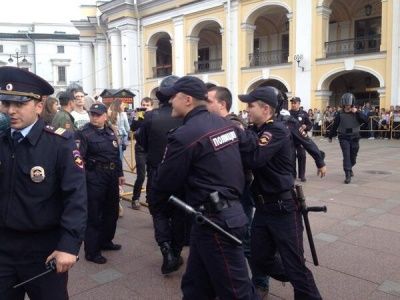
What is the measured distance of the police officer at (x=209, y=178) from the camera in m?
2.53

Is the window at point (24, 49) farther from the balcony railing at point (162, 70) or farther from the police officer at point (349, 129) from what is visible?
the police officer at point (349, 129)

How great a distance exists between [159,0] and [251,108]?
28.9 metres

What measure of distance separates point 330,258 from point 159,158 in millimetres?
2199

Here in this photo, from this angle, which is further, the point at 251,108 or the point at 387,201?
the point at 387,201

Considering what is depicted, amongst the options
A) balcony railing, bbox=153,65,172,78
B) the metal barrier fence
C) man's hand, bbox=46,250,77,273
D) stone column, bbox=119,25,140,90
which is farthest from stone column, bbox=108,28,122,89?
man's hand, bbox=46,250,77,273

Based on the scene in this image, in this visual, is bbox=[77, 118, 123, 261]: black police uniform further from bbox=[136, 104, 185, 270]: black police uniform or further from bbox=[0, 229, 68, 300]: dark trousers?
bbox=[0, 229, 68, 300]: dark trousers

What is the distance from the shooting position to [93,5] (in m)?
39.8

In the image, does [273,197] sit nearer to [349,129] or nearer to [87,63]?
[349,129]

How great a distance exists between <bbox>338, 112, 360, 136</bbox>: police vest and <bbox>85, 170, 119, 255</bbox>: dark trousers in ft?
20.0

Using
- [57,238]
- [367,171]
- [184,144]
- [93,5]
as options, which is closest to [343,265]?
[184,144]

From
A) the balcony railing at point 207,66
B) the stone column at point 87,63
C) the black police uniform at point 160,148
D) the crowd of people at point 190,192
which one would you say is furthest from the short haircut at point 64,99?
the stone column at point 87,63

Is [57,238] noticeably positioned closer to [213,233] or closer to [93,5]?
[213,233]

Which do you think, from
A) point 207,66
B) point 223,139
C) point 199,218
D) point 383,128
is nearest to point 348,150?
point 223,139

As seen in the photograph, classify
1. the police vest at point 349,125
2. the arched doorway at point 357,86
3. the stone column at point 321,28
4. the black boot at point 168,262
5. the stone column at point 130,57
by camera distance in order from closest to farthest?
the black boot at point 168,262, the police vest at point 349,125, the stone column at point 321,28, the arched doorway at point 357,86, the stone column at point 130,57
